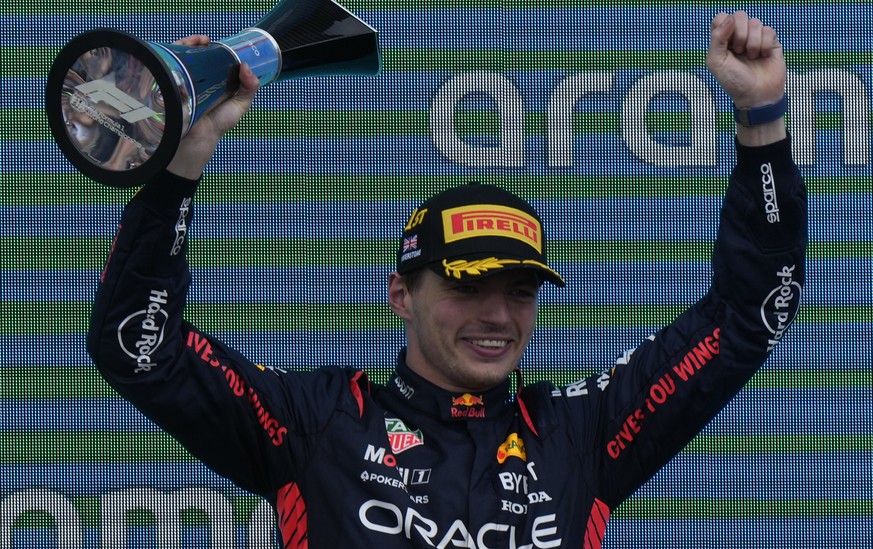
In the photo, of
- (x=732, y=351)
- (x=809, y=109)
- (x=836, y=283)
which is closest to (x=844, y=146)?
(x=809, y=109)

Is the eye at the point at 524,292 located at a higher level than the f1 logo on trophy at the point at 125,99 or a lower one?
lower

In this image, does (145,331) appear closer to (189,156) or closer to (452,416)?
(189,156)

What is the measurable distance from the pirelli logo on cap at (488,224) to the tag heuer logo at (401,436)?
268 millimetres

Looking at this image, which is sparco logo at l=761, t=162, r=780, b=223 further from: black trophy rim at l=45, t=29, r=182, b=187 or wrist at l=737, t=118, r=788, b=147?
black trophy rim at l=45, t=29, r=182, b=187

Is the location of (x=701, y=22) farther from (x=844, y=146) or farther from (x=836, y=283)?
(x=836, y=283)

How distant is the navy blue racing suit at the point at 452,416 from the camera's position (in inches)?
69.1

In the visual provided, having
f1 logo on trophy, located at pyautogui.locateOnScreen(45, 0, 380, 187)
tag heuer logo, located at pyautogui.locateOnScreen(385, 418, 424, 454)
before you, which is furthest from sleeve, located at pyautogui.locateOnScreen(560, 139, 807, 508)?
f1 logo on trophy, located at pyautogui.locateOnScreen(45, 0, 380, 187)

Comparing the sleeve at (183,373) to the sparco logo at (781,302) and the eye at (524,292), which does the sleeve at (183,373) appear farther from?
the sparco logo at (781,302)

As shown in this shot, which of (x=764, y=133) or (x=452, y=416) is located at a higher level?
(x=764, y=133)

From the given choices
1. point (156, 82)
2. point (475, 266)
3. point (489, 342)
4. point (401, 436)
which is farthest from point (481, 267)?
point (156, 82)

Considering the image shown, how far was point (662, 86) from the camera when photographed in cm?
280

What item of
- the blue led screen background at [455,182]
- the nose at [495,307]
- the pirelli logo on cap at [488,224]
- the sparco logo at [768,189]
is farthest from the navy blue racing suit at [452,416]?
the blue led screen background at [455,182]

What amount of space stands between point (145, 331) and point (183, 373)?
0.31 ft

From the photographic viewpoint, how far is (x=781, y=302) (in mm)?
1861
